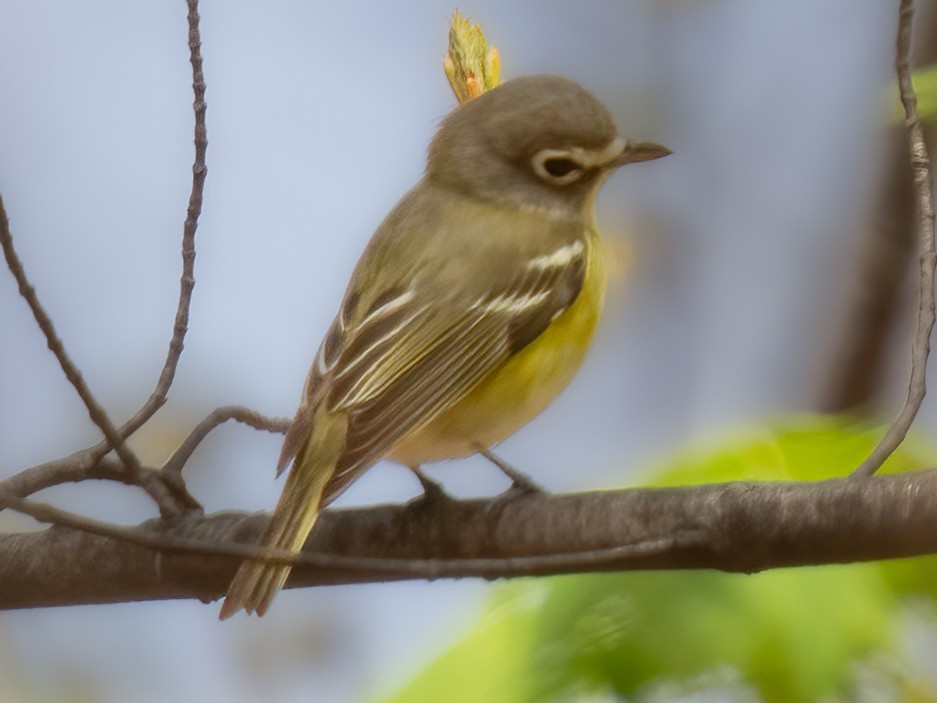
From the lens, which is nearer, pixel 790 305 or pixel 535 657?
pixel 535 657

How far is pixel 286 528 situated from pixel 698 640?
815mm

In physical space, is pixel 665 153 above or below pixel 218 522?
above

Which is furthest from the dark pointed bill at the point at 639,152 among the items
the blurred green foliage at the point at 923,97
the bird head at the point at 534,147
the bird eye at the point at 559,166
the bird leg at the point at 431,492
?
the bird leg at the point at 431,492

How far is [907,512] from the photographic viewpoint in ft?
7.13

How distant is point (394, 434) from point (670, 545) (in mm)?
820

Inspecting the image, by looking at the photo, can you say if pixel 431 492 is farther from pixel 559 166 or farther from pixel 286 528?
pixel 559 166

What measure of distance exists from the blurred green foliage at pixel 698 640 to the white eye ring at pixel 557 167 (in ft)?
4.43

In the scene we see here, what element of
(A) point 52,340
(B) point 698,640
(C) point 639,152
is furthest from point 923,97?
(A) point 52,340

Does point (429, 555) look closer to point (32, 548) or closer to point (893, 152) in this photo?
A: point (32, 548)

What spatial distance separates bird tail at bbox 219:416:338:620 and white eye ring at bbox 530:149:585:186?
3.38ft

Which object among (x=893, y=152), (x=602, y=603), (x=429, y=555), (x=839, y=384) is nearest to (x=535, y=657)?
(x=602, y=603)

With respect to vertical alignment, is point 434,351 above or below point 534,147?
below

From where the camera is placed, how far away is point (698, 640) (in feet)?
7.14

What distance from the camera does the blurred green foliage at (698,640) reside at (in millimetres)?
2180
